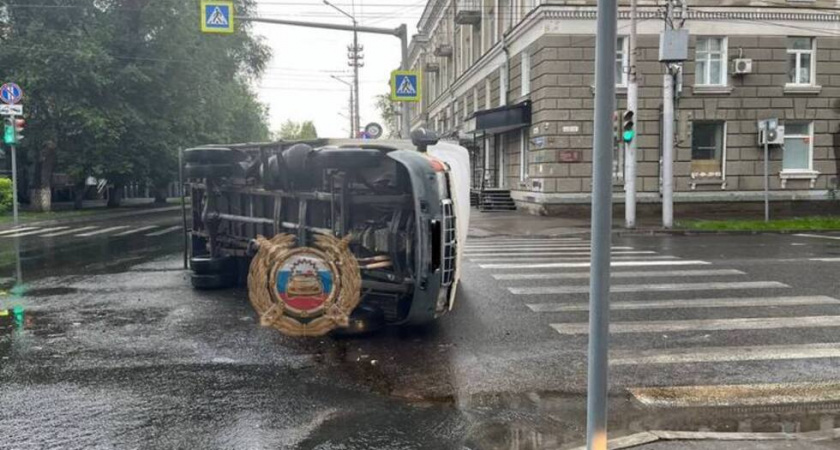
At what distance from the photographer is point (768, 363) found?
5816 millimetres

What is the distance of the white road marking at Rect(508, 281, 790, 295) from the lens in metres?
8.99

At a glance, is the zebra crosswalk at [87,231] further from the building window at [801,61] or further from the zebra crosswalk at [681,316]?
the building window at [801,61]

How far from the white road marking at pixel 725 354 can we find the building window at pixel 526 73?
19842mm

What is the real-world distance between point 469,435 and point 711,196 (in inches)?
844

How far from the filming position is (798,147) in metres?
23.8

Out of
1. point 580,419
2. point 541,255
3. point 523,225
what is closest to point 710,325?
point 580,419

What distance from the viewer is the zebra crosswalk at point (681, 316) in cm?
568

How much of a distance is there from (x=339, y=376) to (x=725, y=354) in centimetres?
355

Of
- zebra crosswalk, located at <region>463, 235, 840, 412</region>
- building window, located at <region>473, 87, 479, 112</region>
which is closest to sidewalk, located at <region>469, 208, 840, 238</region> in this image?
zebra crosswalk, located at <region>463, 235, 840, 412</region>

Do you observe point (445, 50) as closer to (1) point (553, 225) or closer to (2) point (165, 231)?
(1) point (553, 225)

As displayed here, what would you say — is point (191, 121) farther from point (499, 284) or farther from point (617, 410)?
point (617, 410)

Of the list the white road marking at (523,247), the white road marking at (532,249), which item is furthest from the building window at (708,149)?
the white road marking at (532,249)

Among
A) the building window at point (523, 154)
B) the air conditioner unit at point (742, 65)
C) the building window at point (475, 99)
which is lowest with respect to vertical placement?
the building window at point (523, 154)

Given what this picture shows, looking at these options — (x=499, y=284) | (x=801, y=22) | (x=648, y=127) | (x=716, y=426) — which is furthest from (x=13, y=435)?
(x=801, y=22)
